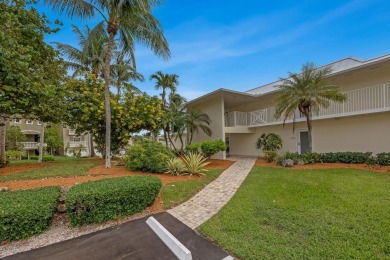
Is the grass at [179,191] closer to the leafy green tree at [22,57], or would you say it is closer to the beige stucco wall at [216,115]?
the leafy green tree at [22,57]

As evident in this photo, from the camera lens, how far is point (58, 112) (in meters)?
8.70

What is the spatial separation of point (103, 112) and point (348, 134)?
1433cm

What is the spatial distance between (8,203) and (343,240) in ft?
19.8

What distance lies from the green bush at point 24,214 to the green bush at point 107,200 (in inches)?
15.0

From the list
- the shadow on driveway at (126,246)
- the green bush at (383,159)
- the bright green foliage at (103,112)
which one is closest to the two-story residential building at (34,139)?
the bright green foliage at (103,112)

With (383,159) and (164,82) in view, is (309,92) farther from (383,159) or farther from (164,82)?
(164,82)

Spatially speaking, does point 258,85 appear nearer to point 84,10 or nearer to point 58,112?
point 84,10

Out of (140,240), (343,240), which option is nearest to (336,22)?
(343,240)

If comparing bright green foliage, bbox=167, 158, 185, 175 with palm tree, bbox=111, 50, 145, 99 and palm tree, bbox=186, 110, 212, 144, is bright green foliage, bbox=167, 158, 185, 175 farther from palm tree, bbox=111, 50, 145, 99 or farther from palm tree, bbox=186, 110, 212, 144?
palm tree, bbox=111, 50, 145, 99

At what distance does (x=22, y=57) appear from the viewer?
5891 mm

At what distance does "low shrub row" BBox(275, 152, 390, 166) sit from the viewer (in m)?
9.00

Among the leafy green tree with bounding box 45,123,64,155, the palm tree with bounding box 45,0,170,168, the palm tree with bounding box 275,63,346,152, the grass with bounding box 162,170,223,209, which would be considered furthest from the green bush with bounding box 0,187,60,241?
the leafy green tree with bounding box 45,123,64,155

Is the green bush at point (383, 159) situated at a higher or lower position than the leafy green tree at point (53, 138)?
lower

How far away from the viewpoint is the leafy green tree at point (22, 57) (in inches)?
228
